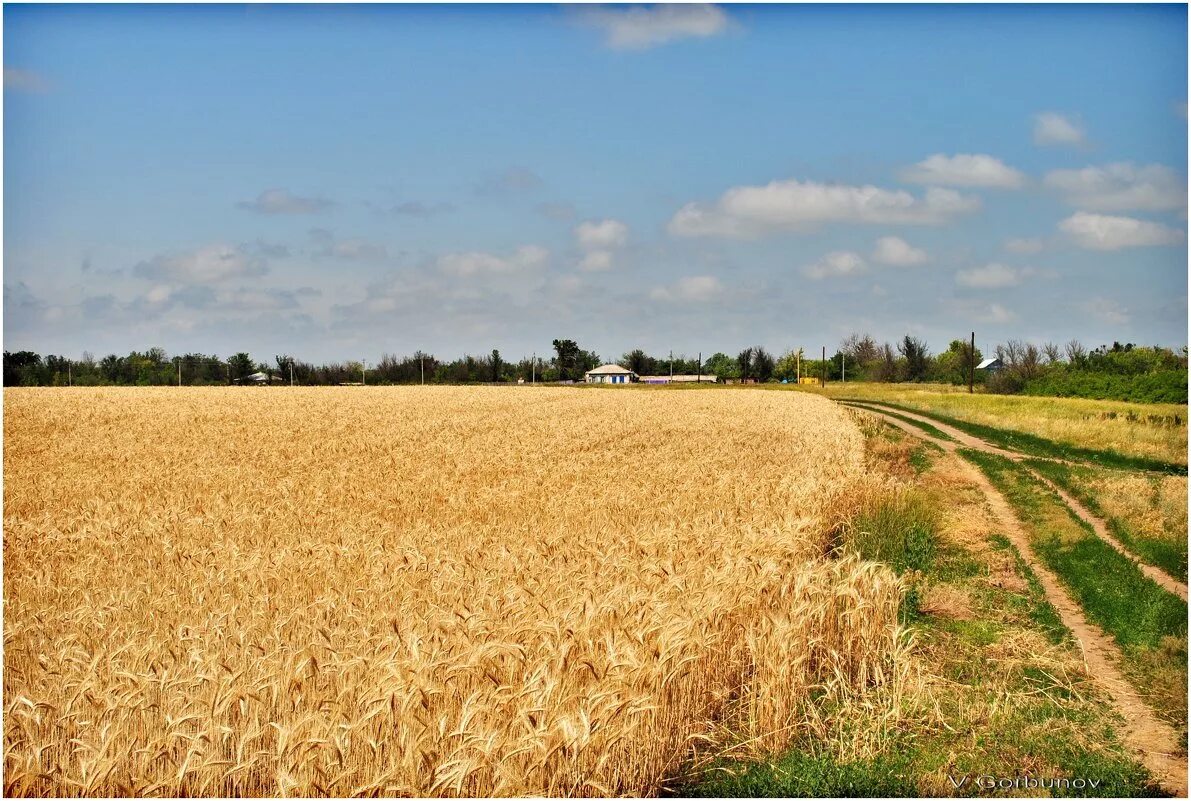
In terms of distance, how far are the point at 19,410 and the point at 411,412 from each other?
603 inches

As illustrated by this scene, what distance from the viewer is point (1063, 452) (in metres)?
32.3

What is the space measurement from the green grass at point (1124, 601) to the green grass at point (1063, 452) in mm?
11457

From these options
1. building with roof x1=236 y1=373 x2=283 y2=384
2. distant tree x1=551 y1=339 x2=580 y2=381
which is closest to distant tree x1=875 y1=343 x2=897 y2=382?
distant tree x1=551 y1=339 x2=580 y2=381

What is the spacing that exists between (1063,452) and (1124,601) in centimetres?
2243

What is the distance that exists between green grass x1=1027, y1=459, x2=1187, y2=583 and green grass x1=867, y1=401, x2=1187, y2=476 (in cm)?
736

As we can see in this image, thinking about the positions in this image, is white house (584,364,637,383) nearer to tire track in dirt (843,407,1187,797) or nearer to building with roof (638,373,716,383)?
building with roof (638,373,716,383)

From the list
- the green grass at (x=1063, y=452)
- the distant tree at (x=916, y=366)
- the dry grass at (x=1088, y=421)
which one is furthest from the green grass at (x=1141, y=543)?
the distant tree at (x=916, y=366)

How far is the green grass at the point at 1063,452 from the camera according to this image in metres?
29.1

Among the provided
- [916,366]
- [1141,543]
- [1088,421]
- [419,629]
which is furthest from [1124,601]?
[916,366]

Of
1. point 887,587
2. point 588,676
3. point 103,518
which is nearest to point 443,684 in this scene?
point 588,676

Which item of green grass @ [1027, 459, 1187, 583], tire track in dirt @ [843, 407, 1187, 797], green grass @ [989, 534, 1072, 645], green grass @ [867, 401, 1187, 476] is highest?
green grass @ [867, 401, 1187, 476]

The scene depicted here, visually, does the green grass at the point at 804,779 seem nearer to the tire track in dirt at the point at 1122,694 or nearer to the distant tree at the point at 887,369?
the tire track in dirt at the point at 1122,694

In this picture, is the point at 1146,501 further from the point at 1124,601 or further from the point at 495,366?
the point at 495,366

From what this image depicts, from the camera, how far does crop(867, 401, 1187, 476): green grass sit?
95.5 ft
